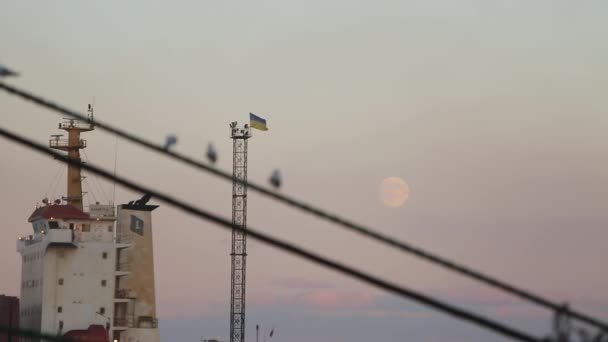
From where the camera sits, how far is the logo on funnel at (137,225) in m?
105

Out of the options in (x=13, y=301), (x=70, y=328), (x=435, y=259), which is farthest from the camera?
(x=13, y=301)

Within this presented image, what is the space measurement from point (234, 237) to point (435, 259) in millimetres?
99313

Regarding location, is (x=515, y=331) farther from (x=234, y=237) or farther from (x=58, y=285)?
(x=234, y=237)

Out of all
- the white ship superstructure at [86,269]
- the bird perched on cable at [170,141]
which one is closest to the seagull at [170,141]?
the bird perched on cable at [170,141]

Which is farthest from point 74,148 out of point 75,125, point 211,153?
point 211,153

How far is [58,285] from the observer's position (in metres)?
98.6

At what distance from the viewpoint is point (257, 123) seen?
360ft

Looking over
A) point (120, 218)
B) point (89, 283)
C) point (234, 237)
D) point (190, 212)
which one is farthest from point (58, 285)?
point (190, 212)

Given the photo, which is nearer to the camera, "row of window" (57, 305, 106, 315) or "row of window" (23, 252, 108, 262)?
"row of window" (57, 305, 106, 315)

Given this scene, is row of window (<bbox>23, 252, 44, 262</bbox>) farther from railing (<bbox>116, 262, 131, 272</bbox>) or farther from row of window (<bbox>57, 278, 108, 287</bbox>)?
railing (<bbox>116, 262, 131, 272</bbox>)

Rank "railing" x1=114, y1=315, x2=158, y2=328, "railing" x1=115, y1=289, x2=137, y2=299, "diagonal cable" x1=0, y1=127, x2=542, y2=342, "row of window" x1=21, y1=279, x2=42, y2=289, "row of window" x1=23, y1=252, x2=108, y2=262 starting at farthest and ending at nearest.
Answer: "railing" x1=114, y1=315, x2=158, y2=328
"railing" x1=115, y1=289, x2=137, y2=299
"row of window" x1=23, y1=252, x2=108, y2=262
"row of window" x1=21, y1=279, x2=42, y2=289
"diagonal cable" x1=0, y1=127, x2=542, y2=342

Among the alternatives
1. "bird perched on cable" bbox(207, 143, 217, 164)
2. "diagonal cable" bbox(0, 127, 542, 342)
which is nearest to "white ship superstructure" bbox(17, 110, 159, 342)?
"bird perched on cable" bbox(207, 143, 217, 164)

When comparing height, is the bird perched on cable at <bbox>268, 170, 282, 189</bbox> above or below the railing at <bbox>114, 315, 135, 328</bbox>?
below

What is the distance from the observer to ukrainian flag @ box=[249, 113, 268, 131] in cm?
10912
